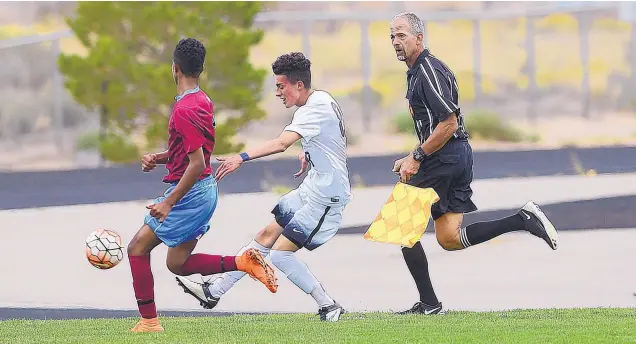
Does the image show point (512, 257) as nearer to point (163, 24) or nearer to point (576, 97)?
point (163, 24)

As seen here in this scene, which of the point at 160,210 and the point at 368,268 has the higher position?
the point at 160,210

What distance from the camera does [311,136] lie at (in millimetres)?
8188

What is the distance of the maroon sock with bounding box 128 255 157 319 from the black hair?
1.06 meters

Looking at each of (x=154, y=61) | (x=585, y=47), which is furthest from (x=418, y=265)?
(x=585, y=47)

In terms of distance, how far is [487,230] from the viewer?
344 inches

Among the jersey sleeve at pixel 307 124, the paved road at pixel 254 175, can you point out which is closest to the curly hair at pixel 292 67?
the jersey sleeve at pixel 307 124

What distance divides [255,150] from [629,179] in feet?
54.7

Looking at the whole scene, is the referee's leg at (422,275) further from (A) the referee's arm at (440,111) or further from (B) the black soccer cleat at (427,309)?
(A) the referee's arm at (440,111)

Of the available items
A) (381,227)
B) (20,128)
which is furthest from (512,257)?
(20,128)

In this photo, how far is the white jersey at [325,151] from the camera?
27.0ft

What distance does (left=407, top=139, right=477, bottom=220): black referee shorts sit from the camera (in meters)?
8.53

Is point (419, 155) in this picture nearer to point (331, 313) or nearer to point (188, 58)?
point (331, 313)

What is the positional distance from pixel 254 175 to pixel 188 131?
19888 mm

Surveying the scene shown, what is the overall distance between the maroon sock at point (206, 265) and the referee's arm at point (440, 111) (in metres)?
1.38
